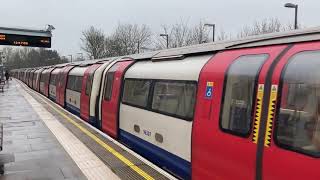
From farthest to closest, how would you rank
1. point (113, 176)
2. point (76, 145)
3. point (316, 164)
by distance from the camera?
point (76, 145)
point (113, 176)
point (316, 164)

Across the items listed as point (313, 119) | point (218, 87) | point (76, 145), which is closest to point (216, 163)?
point (218, 87)

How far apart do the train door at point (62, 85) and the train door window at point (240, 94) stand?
57.2 ft

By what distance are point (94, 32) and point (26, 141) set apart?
212 ft

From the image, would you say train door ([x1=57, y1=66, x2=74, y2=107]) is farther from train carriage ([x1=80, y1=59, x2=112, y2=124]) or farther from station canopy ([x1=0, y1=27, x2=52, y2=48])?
train carriage ([x1=80, y1=59, x2=112, y2=124])

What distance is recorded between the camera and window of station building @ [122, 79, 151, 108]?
9370 mm

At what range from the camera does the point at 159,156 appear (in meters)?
8.30

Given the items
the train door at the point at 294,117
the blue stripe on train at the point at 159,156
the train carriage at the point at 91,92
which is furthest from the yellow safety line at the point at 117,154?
the train door at the point at 294,117

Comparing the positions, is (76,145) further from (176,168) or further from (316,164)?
(316,164)

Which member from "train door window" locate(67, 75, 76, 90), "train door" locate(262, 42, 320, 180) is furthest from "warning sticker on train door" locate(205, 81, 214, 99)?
"train door window" locate(67, 75, 76, 90)

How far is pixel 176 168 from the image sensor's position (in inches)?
292

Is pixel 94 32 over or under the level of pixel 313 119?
over

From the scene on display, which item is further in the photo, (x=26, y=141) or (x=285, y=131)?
(x=26, y=141)

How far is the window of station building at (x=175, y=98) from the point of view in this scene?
697 cm

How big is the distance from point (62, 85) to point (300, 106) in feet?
65.0
